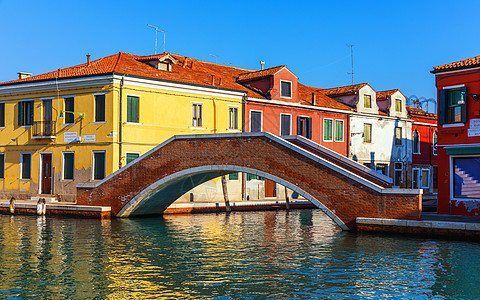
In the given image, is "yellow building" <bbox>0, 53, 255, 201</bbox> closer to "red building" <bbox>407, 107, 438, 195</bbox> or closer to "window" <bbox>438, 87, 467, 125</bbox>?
"window" <bbox>438, 87, 467, 125</bbox>

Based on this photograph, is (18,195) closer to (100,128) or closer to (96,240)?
(100,128)

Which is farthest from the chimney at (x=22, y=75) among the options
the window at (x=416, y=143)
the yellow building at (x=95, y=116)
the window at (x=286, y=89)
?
the window at (x=416, y=143)

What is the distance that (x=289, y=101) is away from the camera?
33094 millimetres

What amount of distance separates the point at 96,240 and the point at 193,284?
669 centimetres

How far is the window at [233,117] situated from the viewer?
3030 centimetres

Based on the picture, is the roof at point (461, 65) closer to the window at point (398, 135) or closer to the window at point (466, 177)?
the window at point (466, 177)

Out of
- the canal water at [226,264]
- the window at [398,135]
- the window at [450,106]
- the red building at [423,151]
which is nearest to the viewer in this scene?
the canal water at [226,264]

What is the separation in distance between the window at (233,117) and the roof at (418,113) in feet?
50.2

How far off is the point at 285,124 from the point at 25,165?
46.2 ft

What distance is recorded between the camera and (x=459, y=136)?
20141mm

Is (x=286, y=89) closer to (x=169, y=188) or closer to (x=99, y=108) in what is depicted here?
(x=99, y=108)

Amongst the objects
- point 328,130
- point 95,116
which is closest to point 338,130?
point 328,130

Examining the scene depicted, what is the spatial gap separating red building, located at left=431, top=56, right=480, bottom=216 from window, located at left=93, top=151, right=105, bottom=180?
14.5 meters

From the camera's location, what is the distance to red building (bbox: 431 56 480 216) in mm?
19781
